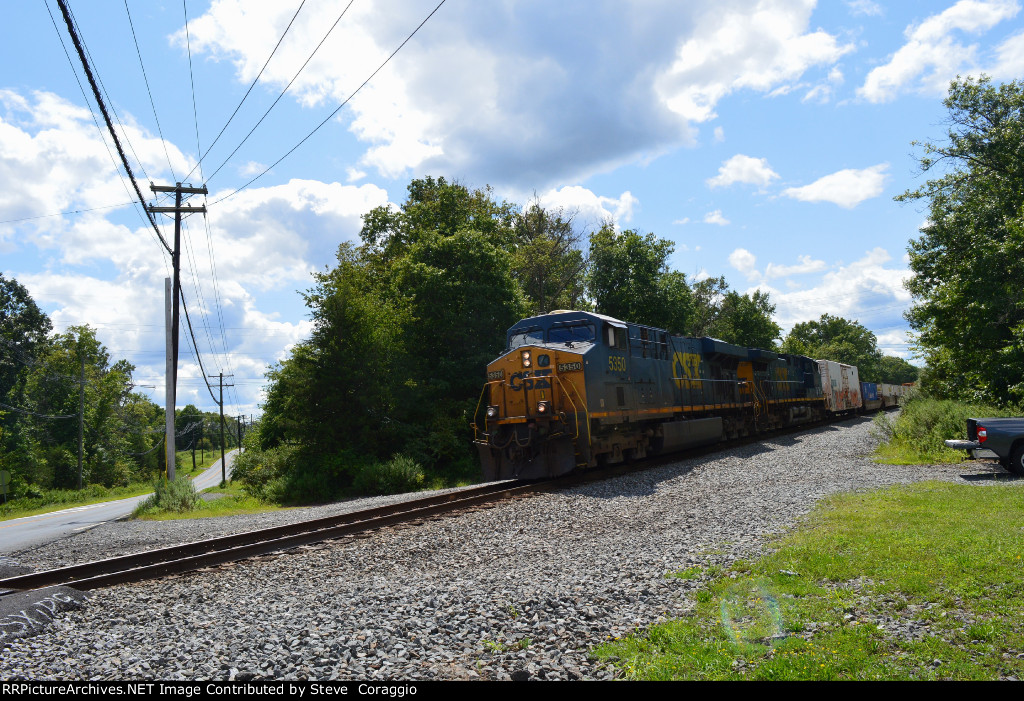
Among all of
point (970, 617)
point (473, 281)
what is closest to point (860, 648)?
point (970, 617)

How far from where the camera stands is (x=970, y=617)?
421cm

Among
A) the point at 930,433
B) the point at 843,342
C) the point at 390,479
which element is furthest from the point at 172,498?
the point at 843,342

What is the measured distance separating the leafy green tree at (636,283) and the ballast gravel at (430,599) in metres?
28.3

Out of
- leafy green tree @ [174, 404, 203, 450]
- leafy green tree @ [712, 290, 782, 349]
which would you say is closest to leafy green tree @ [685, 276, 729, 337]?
leafy green tree @ [712, 290, 782, 349]

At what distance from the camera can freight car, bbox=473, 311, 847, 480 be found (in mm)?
12984

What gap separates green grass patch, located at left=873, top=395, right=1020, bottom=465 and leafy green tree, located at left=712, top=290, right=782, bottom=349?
138 ft

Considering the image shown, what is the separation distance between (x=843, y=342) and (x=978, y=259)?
9822 cm

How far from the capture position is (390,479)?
1967 centimetres

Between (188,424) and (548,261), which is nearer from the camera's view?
(548,261)

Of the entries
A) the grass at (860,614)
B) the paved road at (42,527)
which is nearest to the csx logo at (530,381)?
the grass at (860,614)

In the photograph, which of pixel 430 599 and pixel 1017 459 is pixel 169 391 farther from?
pixel 1017 459

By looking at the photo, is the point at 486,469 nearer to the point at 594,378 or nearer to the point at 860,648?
the point at 594,378

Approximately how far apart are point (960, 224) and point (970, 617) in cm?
2341

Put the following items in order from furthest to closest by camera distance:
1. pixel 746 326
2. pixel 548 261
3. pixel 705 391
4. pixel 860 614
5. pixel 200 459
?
pixel 200 459, pixel 746 326, pixel 548 261, pixel 705 391, pixel 860 614
